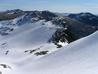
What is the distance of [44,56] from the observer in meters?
63.9

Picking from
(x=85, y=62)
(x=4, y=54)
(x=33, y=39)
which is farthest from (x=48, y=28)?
(x=85, y=62)

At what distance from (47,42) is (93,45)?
6831cm

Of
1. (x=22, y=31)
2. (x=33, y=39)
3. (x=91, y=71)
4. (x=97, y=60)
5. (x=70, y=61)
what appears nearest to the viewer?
(x=91, y=71)

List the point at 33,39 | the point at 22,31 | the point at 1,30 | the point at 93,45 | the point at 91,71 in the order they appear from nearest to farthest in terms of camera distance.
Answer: the point at 91,71
the point at 93,45
the point at 33,39
the point at 22,31
the point at 1,30

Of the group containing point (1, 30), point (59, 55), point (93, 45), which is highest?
point (93, 45)

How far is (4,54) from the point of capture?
362 feet

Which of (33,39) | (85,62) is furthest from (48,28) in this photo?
(85,62)

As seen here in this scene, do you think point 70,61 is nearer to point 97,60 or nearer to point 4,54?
point 97,60

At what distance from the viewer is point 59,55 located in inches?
2243

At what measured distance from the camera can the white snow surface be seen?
147 feet

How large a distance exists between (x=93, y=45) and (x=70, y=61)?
6.95m

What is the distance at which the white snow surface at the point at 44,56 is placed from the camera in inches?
1763

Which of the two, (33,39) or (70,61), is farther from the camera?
(33,39)

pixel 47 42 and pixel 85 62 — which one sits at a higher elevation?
pixel 85 62
